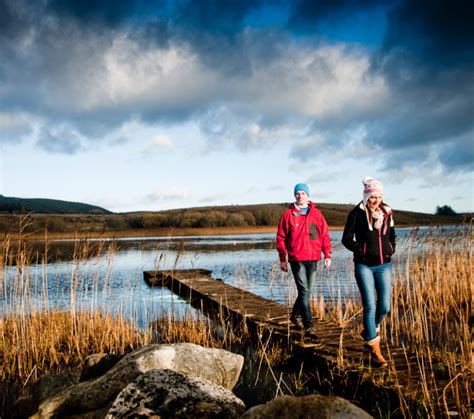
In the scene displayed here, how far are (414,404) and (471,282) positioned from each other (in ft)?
19.6

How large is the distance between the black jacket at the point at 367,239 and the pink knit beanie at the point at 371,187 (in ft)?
0.43

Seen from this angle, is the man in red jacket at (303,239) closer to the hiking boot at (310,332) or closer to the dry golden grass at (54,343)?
the hiking boot at (310,332)

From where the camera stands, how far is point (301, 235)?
609cm

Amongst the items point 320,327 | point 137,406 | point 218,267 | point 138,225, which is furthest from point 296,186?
point 138,225

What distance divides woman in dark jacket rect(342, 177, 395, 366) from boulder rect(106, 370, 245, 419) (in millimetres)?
1938

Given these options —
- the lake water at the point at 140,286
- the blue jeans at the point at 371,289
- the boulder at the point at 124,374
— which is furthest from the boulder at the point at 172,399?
the lake water at the point at 140,286

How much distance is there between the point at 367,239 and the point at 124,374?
287 cm

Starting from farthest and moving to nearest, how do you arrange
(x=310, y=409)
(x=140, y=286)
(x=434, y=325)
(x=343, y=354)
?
(x=140, y=286), (x=434, y=325), (x=343, y=354), (x=310, y=409)

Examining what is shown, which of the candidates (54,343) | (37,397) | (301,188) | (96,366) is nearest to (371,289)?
(301,188)

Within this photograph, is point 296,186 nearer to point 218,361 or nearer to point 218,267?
point 218,361

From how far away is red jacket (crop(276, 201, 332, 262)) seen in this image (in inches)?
239

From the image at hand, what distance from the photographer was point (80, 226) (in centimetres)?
768

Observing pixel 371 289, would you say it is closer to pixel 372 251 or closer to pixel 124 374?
pixel 372 251

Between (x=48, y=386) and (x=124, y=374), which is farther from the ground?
(x=124, y=374)
